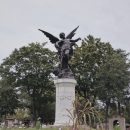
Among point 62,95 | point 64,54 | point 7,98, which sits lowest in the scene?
point 62,95

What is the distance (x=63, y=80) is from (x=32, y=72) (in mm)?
21743

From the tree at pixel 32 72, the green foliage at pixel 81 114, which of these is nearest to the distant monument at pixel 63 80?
the tree at pixel 32 72

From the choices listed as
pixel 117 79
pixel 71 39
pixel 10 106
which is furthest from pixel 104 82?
pixel 71 39

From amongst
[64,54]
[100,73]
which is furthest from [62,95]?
[100,73]

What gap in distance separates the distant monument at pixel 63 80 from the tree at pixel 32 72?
62.8 ft

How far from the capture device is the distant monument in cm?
2815

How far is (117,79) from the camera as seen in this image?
154 ft

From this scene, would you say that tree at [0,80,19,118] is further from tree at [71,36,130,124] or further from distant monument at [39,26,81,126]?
distant monument at [39,26,81,126]

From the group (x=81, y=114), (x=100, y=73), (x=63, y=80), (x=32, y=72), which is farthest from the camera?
(x=32, y=72)

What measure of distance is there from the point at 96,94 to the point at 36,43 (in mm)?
11553

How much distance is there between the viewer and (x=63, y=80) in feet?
94.2

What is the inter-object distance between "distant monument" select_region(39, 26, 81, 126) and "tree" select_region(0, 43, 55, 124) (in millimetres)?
19146

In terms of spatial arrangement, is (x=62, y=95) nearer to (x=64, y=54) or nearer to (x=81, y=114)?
(x=64, y=54)

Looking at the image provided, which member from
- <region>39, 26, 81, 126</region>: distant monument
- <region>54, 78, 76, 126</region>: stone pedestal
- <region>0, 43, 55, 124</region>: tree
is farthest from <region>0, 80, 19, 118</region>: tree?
<region>54, 78, 76, 126</region>: stone pedestal
